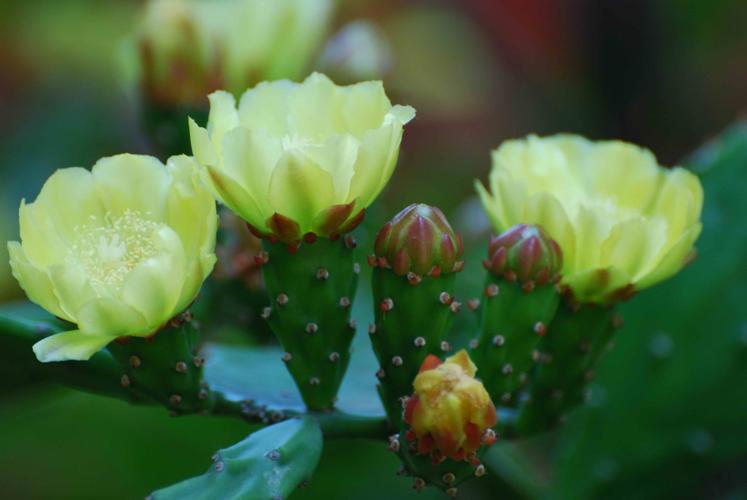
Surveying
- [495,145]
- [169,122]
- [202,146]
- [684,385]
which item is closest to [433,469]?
[202,146]

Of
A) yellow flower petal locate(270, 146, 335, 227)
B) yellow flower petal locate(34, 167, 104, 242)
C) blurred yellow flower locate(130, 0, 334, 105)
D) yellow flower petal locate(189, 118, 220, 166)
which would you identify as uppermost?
blurred yellow flower locate(130, 0, 334, 105)

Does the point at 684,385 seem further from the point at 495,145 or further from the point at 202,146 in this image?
the point at 495,145

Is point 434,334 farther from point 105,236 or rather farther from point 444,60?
point 444,60

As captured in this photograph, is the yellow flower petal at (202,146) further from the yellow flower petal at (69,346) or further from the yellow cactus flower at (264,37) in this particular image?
the yellow cactus flower at (264,37)

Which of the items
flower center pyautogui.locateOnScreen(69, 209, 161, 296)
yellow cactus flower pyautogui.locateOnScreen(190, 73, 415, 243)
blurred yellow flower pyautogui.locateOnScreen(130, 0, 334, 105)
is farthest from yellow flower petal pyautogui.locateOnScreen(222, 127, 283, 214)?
blurred yellow flower pyautogui.locateOnScreen(130, 0, 334, 105)

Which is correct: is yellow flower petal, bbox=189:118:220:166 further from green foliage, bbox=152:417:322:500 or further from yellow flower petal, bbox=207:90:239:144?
green foliage, bbox=152:417:322:500

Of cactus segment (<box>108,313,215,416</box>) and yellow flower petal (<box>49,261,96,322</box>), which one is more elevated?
yellow flower petal (<box>49,261,96,322</box>)
